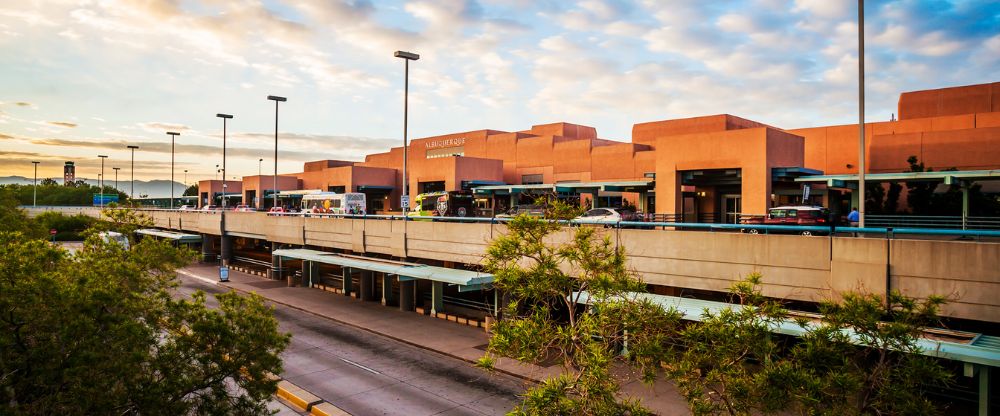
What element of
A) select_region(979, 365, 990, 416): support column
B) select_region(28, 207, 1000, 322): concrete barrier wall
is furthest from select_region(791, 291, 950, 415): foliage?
select_region(28, 207, 1000, 322): concrete barrier wall

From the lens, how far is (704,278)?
17.8 meters

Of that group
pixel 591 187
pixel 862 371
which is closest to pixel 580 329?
pixel 862 371

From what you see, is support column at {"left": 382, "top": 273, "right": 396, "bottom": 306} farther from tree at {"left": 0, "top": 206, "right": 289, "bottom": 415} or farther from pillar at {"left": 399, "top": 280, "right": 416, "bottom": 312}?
tree at {"left": 0, "top": 206, "right": 289, "bottom": 415}

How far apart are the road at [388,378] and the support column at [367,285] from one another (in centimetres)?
812

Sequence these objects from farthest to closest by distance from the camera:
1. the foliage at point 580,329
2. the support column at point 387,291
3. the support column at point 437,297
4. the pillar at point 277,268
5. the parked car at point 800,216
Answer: the pillar at point 277,268
the support column at point 387,291
the support column at point 437,297
the parked car at point 800,216
the foliage at point 580,329

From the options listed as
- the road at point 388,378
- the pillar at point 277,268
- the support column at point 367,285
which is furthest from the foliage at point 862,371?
the pillar at point 277,268

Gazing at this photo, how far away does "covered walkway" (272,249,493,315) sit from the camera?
83.2 feet

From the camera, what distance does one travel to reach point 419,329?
27031mm

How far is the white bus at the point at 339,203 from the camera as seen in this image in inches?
2009

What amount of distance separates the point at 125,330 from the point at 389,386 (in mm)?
11048

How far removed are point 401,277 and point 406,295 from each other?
218 cm

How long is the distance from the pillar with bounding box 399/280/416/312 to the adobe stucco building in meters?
16.5

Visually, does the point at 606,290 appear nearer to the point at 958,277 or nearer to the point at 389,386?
the point at 958,277

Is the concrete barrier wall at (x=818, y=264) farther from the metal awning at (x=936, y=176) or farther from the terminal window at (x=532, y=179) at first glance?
the terminal window at (x=532, y=179)
